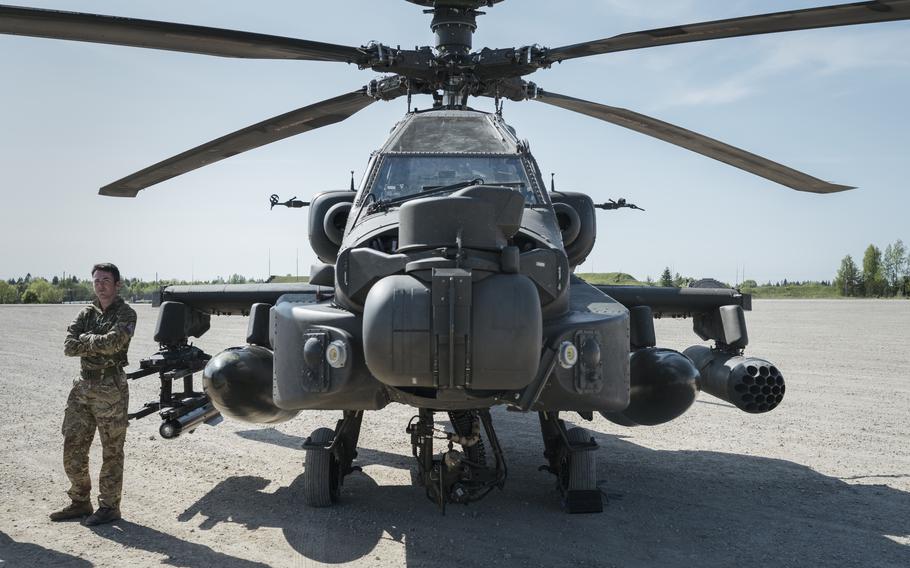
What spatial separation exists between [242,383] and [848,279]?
91.7 metres

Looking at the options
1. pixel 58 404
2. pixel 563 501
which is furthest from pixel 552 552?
pixel 58 404

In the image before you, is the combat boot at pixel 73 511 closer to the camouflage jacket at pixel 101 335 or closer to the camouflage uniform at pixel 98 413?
the camouflage uniform at pixel 98 413

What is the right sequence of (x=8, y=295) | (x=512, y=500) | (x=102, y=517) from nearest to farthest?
(x=102, y=517) → (x=512, y=500) → (x=8, y=295)

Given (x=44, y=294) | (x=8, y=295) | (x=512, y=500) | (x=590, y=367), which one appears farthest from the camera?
(x=44, y=294)

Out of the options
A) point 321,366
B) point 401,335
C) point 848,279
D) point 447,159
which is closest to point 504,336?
point 401,335

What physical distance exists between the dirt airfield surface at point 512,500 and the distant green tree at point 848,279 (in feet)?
252

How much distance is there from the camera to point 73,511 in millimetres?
5246

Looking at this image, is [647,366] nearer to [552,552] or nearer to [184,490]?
[552,552]

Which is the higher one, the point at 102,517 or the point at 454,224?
the point at 454,224

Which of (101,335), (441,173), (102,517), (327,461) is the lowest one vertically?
(102,517)

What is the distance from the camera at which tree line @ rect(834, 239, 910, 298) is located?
7544 centimetres

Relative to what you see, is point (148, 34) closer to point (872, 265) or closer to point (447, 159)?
point (447, 159)

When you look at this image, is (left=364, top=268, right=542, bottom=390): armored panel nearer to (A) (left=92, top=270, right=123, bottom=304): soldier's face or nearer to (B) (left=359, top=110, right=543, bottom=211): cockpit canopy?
(B) (left=359, top=110, right=543, bottom=211): cockpit canopy

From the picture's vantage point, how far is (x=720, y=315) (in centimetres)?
666
